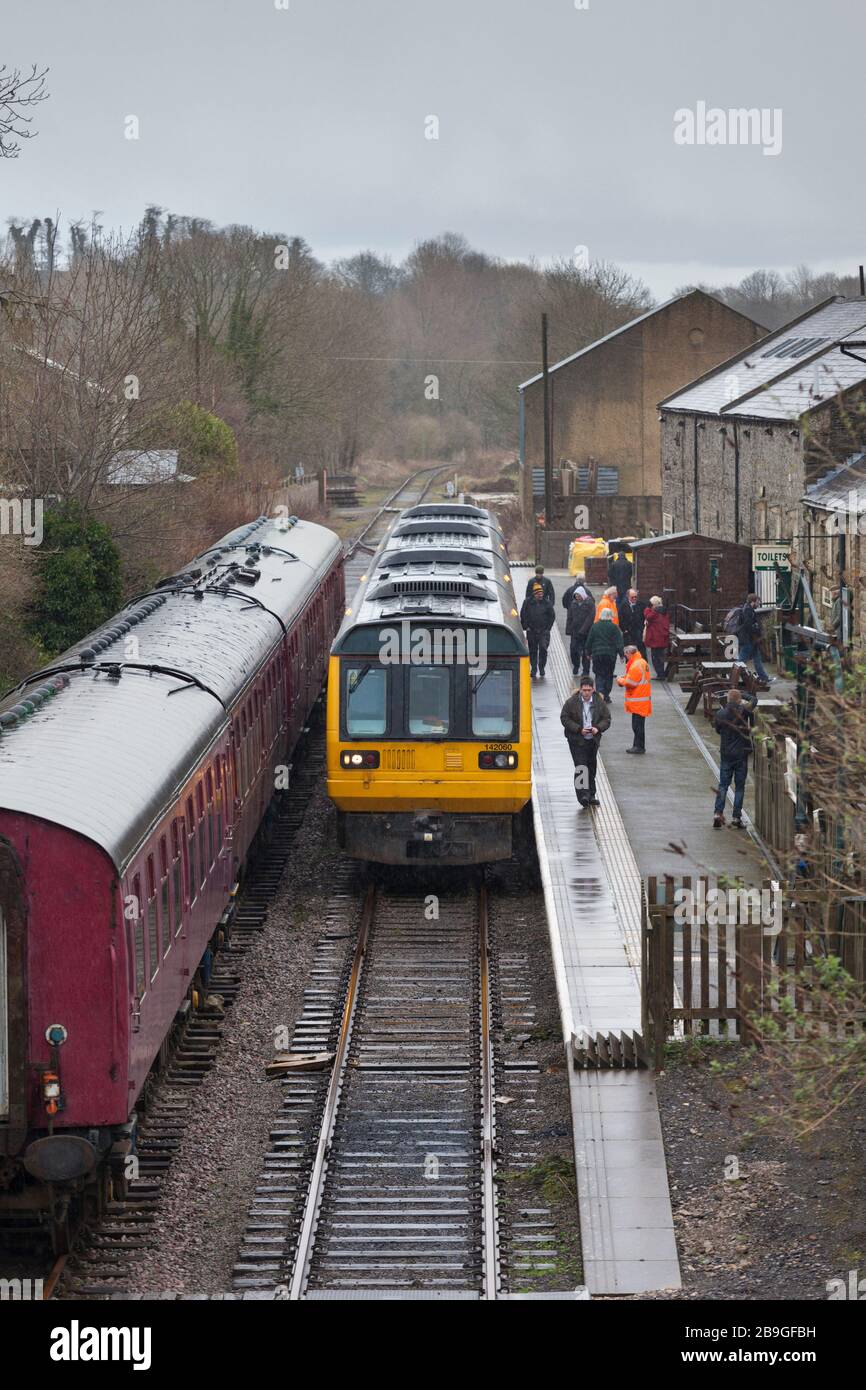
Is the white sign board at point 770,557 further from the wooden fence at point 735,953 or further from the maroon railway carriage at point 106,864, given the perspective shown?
the wooden fence at point 735,953

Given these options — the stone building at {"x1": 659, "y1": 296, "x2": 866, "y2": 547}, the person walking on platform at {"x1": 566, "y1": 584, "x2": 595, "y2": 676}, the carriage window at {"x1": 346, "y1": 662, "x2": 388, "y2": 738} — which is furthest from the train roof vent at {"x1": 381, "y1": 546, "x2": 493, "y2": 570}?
the stone building at {"x1": 659, "y1": 296, "x2": 866, "y2": 547}

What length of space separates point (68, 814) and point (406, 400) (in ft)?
296

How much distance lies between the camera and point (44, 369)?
27328mm

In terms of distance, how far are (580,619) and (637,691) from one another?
4559 mm

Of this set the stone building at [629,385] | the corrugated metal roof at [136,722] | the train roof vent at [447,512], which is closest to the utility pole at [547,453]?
the stone building at [629,385]

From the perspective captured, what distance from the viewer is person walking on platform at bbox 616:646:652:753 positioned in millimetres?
20500

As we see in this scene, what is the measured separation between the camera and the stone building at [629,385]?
5378 centimetres

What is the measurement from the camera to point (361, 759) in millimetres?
16312

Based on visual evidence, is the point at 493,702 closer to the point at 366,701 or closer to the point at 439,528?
the point at 366,701

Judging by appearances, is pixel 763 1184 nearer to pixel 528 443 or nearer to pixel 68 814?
pixel 68 814

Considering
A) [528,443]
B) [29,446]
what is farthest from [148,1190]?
[528,443]

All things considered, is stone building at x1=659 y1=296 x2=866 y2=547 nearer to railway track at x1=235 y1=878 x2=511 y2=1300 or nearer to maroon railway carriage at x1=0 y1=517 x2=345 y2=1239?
railway track at x1=235 y1=878 x2=511 y2=1300

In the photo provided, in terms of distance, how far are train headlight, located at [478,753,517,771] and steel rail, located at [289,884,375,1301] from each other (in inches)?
73.2
